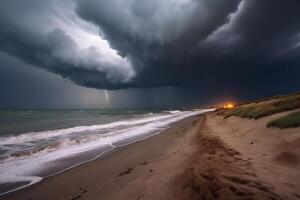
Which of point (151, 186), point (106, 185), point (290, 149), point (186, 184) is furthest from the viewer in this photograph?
point (290, 149)

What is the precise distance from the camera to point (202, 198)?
4234 mm

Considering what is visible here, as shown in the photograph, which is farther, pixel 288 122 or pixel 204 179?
pixel 288 122

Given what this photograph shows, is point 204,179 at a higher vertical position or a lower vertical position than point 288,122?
lower

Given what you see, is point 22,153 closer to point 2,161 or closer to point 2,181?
point 2,161

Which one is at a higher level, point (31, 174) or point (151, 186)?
point (151, 186)

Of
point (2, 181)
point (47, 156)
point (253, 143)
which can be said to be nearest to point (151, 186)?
point (253, 143)

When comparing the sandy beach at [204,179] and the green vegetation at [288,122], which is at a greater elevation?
the green vegetation at [288,122]

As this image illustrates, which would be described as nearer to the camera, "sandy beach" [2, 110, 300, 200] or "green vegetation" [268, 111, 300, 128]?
"sandy beach" [2, 110, 300, 200]

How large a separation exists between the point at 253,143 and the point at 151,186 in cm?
659

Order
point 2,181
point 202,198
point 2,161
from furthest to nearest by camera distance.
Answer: point 2,161 < point 2,181 < point 202,198

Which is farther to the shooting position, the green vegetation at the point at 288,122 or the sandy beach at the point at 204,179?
the green vegetation at the point at 288,122

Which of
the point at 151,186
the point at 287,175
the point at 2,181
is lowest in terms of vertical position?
the point at 2,181

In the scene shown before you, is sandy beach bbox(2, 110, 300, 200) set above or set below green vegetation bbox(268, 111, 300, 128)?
below

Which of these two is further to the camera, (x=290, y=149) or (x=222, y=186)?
(x=290, y=149)
